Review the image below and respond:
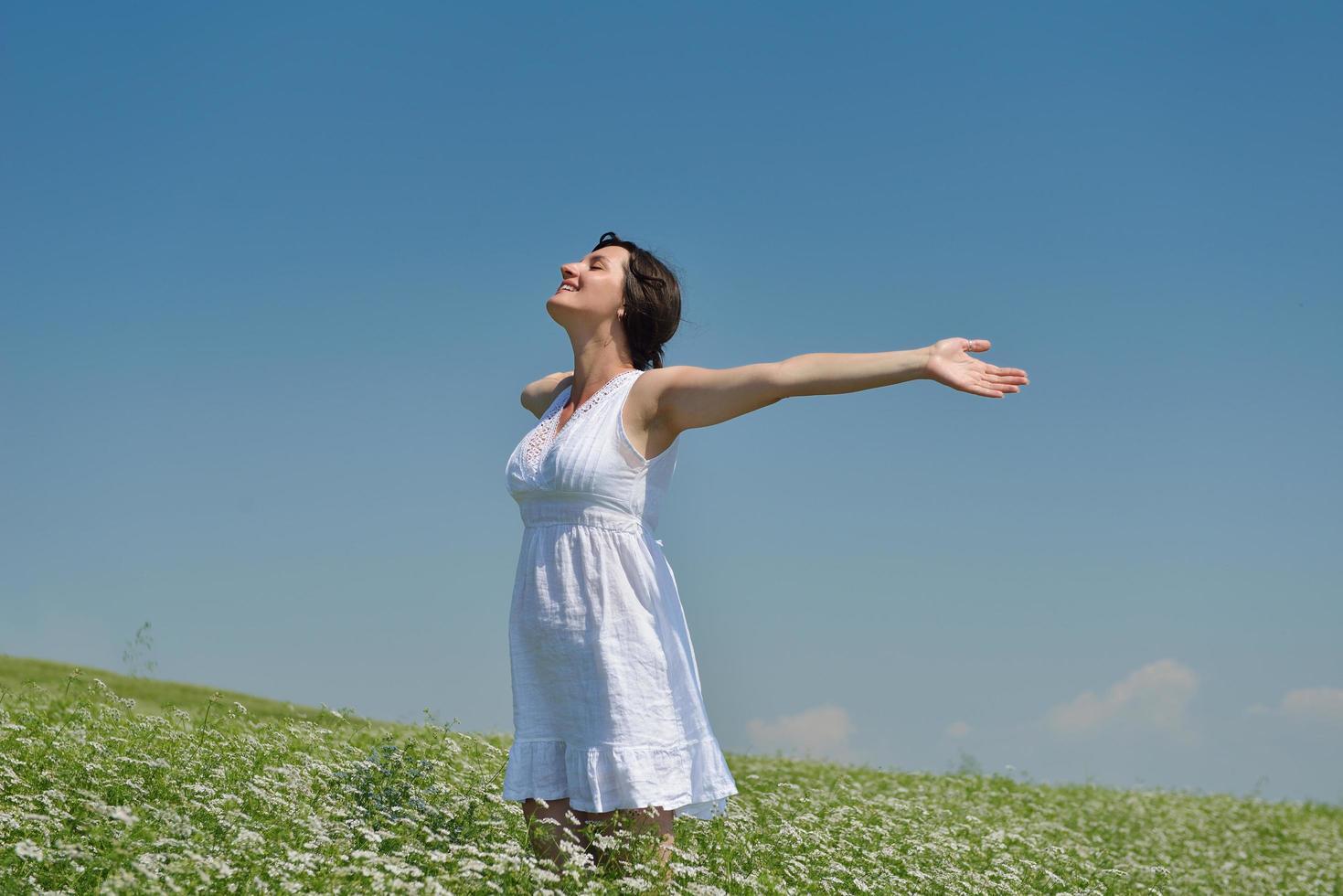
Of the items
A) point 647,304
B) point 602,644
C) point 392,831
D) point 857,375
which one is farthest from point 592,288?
point 392,831

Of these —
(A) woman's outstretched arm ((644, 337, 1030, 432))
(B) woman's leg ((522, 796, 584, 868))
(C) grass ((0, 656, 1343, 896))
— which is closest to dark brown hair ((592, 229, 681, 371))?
(A) woman's outstretched arm ((644, 337, 1030, 432))

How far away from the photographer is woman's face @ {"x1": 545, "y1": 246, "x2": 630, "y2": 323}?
5.59 meters

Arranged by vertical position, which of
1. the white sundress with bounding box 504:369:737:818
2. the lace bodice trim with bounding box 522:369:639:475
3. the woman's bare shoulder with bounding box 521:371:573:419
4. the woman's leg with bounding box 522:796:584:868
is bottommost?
the woman's leg with bounding box 522:796:584:868

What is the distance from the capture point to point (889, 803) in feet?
30.4

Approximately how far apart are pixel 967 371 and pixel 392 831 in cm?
319

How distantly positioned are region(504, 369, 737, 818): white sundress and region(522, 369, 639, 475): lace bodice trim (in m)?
0.01

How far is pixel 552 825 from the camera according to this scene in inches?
196

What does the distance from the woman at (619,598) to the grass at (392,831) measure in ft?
1.05

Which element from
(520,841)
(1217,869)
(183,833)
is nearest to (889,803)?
(1217,869)

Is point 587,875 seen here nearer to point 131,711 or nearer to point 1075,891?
point 1075,891

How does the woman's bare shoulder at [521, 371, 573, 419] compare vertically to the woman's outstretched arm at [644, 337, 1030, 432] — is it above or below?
above

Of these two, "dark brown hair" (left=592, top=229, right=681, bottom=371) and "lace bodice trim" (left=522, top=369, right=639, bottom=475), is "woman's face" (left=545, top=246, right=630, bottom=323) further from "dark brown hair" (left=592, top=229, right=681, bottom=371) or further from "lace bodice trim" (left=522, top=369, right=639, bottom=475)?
"lace bodice trim" (left=522, top=369, right=639, bottom=475)

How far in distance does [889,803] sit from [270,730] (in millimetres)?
4637

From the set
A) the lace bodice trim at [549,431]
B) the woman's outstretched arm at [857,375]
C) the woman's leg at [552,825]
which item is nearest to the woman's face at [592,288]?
the lace bodice trim at [549,431]
